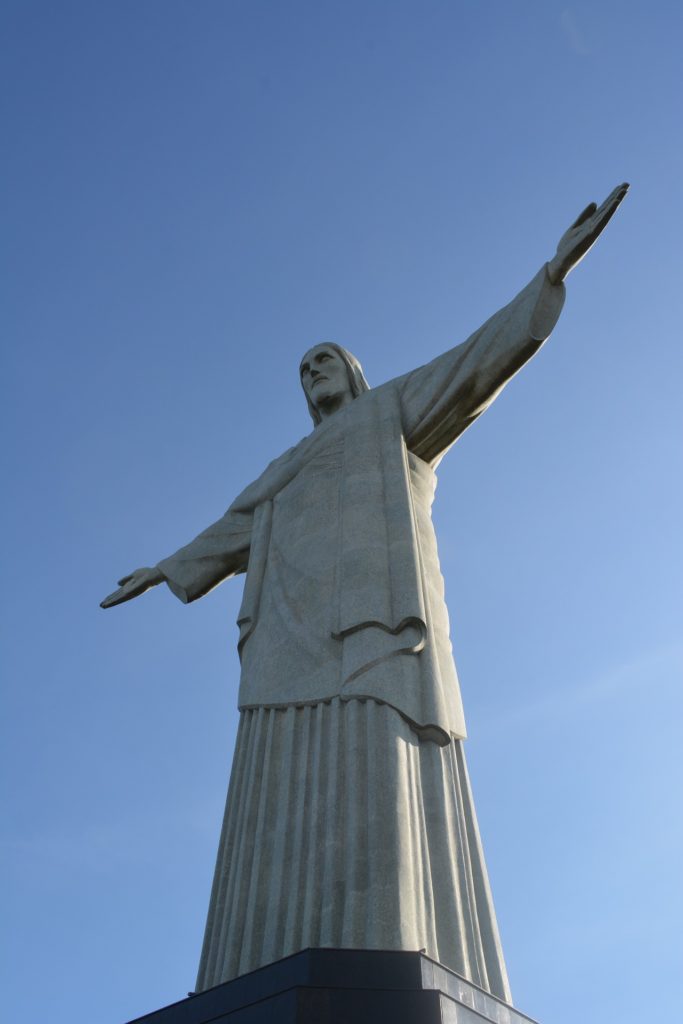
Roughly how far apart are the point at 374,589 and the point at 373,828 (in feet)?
6.38

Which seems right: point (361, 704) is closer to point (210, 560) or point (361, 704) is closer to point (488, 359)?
point (488, 359)

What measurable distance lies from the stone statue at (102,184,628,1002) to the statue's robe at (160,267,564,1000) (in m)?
0.01

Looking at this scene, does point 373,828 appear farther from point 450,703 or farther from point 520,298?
point 520,298

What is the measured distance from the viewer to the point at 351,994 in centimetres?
529

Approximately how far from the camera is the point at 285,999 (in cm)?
532

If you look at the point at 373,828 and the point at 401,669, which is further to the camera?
the point at 401,669

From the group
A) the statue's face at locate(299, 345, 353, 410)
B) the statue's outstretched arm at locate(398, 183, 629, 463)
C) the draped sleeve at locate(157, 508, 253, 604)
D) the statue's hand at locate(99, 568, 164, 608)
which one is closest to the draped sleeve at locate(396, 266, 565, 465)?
the statue's outstretched arm at locate(398, 183, 629, 463)

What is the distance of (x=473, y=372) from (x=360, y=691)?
3198 millimetres

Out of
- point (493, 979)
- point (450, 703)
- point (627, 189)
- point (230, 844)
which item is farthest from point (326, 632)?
point (627, 189)

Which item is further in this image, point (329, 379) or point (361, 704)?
point (329, 379)

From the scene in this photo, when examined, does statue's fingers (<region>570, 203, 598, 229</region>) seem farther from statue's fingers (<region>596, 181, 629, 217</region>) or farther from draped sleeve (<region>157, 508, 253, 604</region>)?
draped sleeve (<region>157, 508, 253, 604</region>)

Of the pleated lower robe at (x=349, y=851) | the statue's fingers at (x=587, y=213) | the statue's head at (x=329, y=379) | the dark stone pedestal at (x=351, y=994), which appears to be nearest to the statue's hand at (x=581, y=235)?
the statue's fingers at (x=587, y=213)

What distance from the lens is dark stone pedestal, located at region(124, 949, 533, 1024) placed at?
17.1 feet

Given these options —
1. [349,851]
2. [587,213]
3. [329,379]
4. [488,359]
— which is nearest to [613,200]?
[587,213]
